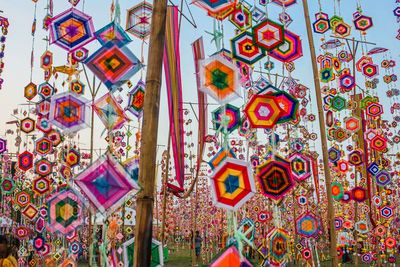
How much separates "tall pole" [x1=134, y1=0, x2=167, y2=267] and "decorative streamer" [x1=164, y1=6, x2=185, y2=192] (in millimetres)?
481

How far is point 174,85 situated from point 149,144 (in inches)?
30.2

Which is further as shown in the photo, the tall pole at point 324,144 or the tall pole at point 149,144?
the tall pole at point 324,144

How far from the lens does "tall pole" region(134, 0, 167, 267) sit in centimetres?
210

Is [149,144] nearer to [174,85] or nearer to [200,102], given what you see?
[174,85]

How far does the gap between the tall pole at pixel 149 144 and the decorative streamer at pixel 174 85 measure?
0.48 meters

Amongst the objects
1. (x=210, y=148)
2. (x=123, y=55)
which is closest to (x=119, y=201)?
(x=123, y=55)

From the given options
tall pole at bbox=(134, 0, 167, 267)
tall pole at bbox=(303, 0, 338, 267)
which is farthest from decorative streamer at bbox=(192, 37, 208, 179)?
tall pole at bbox=(303, 0, 338, 267)

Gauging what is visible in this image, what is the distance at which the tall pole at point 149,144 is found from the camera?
6.90 ft

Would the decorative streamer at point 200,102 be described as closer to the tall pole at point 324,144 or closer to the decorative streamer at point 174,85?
the decorative streamer at point 174,85

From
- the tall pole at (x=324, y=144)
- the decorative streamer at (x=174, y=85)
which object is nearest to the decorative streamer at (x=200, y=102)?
the decorative streamer at (x=174, y=85)

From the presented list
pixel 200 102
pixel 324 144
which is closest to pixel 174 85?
pixel 200 102

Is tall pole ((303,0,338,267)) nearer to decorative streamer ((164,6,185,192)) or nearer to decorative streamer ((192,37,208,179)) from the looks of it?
decorative streamer ((192,37,208,179))

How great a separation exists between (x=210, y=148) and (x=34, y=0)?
6.96 metres

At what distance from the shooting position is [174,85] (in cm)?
287
